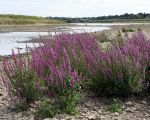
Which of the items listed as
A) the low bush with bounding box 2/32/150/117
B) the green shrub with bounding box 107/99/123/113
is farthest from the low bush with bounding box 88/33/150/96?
the green shrub with bounding box 107/99/123/113

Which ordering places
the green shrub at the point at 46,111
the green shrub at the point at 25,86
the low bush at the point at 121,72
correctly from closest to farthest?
the green shrub at the point at 46,111 → the green shrub at the point at 25,86 → the low bush at the point at 121,72

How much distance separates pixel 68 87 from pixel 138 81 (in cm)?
144

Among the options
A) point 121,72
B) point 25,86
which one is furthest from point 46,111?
point 121,72

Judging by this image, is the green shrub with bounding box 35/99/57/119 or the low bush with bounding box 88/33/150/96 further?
the low bush with bounding box 88/33/150/96

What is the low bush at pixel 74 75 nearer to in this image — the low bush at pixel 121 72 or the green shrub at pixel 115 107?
the low bush at pixel 121 72

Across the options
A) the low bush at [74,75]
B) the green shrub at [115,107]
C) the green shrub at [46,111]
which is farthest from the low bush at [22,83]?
the green shrub at [115,107]

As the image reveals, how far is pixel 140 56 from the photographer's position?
353 inches

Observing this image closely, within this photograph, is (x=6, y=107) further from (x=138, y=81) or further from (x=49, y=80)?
(x=138, y=81)

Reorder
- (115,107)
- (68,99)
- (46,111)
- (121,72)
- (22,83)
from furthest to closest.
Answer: (121,72)
(22,83)
(115,107)
(68,99)
(46,111)

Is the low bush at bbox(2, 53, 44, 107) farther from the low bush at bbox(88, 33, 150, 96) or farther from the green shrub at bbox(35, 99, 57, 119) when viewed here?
the low bush at bbox(88, 33, 150, 96)

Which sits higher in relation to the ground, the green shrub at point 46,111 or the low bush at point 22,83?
the low bush at point 22,83

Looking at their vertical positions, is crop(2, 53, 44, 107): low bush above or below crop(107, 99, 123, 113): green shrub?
above

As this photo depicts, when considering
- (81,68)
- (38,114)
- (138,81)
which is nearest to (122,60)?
(138,81)

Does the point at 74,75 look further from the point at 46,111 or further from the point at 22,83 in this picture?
the point at 22,83
